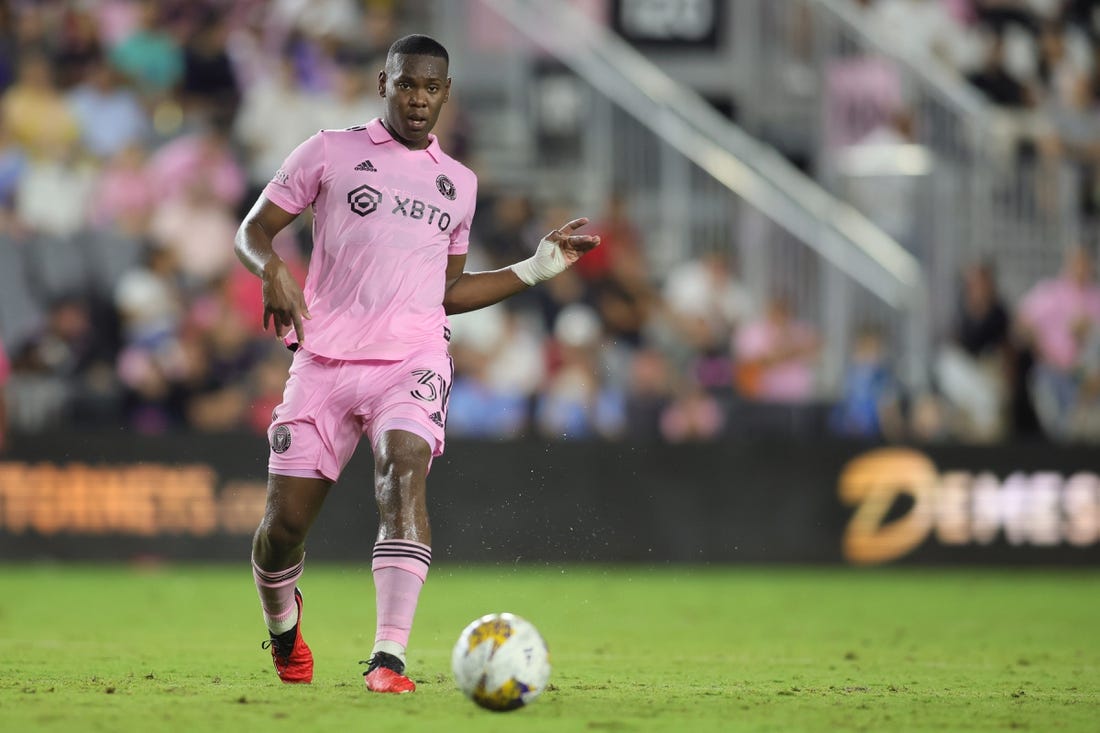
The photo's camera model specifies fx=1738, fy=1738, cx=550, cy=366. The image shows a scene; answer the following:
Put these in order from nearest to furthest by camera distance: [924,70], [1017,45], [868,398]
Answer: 1. [868,398]
2. [924,70]
3. [1017,45]

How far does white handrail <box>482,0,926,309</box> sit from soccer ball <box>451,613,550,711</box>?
38.9 ft

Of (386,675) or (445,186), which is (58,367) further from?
(386,675)

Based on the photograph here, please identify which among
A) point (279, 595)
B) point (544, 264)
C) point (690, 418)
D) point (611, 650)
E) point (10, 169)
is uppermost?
point (10, 169)

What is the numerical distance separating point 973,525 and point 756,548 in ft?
6.96

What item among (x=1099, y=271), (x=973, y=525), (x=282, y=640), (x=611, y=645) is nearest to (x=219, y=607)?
(x=611, y=645)

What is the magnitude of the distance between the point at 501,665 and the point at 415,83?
2565 millimetres

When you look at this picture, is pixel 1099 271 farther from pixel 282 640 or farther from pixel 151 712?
pixel 151 712

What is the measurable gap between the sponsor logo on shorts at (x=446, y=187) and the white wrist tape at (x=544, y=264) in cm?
47

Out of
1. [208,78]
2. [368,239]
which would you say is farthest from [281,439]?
[208,78]

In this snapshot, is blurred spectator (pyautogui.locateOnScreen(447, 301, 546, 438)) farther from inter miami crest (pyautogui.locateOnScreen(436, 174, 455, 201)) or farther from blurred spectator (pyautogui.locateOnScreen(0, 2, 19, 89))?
inter miami crest (pyautogui.locateOnScreen(436, 174, 455, 201))

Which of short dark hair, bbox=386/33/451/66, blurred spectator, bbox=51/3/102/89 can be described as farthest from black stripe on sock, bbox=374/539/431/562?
blurred spectator, bbox=51/3/102/89

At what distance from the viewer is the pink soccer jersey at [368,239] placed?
25.2 feet

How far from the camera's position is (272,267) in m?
7.40

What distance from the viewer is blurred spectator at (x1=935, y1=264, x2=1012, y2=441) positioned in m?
17.6
